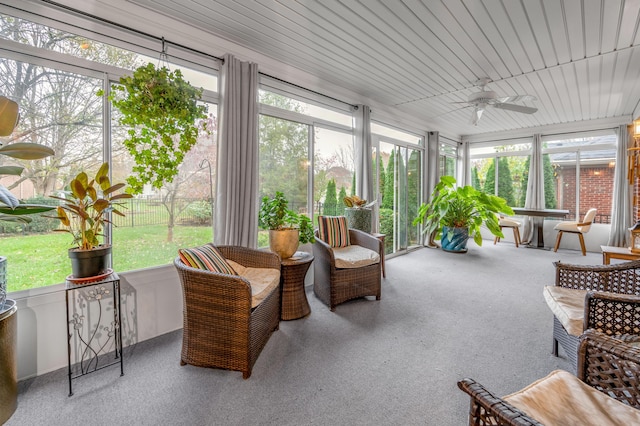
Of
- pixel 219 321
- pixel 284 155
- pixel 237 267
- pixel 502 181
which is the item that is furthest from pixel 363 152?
pixel 502 181

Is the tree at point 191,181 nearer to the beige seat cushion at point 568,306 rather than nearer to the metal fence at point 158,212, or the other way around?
the metal fence at point 158,212

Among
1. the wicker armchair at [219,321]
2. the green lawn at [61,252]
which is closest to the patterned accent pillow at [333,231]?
the green lawn at [61,252]

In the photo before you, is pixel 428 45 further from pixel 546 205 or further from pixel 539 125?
pixel 546 205

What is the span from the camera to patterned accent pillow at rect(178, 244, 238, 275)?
2.01m

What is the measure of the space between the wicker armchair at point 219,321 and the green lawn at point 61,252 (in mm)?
733

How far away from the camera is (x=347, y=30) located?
2.63 metres

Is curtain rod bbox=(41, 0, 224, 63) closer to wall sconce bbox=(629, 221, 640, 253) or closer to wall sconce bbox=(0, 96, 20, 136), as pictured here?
wall sconce bbox=(0, 96, 20, 136)

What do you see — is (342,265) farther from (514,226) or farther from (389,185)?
(514,226)

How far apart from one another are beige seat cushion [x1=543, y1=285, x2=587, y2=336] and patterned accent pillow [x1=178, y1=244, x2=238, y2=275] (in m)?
2.26

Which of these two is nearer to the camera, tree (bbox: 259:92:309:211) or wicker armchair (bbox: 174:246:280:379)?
wicker armchair (bbox: 174:246:280:379)

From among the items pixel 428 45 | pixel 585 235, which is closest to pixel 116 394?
pixel 428 45

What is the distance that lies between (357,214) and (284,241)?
1.47m

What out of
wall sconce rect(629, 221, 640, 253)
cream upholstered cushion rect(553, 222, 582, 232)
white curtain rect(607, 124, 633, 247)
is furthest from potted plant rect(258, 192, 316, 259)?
white curtain rect(607, 124, 633, 247)

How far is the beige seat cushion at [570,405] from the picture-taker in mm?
946
